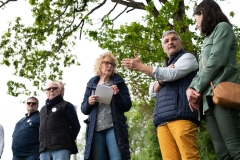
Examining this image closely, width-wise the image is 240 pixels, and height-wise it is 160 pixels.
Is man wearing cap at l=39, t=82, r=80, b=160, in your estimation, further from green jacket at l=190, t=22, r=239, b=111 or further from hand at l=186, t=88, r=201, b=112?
green jacket at l=190, t=22, r=239, b=111

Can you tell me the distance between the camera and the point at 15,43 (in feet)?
49.7

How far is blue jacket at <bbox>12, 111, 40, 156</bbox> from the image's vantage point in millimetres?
7457

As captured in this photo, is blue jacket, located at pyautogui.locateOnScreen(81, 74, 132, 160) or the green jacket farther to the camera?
blue jacket, located at pyautogui.locateOnScreen(81, 74, 132, 160)

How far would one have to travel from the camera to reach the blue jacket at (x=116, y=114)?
5.21 meters

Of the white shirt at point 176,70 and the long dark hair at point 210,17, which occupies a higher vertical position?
the long dark hair at point 210,17

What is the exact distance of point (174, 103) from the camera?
4301 mm

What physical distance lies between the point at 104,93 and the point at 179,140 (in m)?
1.39

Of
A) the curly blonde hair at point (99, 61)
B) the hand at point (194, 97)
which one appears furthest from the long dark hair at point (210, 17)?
the curly blonde hair at point (99, 61)

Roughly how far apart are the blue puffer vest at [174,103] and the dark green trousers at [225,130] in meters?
0.57

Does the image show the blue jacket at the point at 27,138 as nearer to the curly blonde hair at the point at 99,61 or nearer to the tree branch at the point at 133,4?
the curly blonde hair at the point at 99,61

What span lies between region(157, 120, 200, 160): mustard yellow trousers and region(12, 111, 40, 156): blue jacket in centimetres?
367

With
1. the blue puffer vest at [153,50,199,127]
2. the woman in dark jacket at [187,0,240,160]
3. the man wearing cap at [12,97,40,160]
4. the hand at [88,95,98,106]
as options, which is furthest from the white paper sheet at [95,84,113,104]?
the man wearing cap at [12,97,40,160]

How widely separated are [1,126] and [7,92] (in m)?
8.34

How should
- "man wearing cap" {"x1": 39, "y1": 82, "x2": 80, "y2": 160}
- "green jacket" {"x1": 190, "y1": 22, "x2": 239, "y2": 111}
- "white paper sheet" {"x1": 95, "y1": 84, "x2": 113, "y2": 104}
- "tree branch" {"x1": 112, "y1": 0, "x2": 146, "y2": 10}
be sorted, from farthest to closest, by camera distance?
"tree branch" {"x1": 112, "y1": 0, "x2": 146, "y2": 10} < "man wearing cap" {"x1": 39, "y1": 82, "x2": 80, "y2": 160} < "white paper sheet" {"x1": 95, "y1": 84, "x2": 113, "y2": 104} < "green jacket" {"x1": 190, "y1": 22, "x2": 239, "y2": 111}
